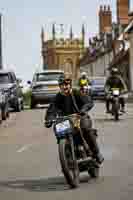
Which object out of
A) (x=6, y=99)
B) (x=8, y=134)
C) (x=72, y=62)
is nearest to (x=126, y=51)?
(x=6, y=99)

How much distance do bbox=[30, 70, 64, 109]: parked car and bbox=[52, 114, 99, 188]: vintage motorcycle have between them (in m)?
24.3

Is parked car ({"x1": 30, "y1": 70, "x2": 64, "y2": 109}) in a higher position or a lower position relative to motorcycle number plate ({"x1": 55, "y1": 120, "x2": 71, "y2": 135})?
lower

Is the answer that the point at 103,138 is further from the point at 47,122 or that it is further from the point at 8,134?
the point at 47,122

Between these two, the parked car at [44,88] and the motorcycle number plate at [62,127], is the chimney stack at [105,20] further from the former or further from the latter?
the motorcycle number plate at [62,127]

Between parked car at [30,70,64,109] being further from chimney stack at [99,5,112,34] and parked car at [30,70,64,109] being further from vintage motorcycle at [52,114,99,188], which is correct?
chimney stack at [99,5,112,34]

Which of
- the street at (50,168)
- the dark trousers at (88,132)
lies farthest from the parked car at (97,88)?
the dark trousers at (88,132)

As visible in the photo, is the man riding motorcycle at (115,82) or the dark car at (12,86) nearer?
the man riding motorcycle at (115,82)

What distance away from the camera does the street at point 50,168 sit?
10062 millimetres

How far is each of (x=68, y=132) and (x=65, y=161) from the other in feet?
1.61

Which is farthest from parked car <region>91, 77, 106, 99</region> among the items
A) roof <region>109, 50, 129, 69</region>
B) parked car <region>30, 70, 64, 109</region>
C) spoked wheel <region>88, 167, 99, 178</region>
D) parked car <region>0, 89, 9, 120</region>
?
spoked wheel <region>88, 167, 99, 178</region>

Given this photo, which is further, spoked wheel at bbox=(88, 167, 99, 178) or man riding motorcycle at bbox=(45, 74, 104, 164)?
spoked wheel at bbox=(88, 167, 99, 178)

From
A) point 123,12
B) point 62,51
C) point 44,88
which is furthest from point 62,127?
point 62,51

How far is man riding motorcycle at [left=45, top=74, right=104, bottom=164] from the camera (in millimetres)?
10969

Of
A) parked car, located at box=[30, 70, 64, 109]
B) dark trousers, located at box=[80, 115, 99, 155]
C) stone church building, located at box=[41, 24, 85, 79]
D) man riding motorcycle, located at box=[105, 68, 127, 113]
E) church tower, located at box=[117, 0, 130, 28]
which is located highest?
church tower, located at box=[117, 0, 130, 28]
